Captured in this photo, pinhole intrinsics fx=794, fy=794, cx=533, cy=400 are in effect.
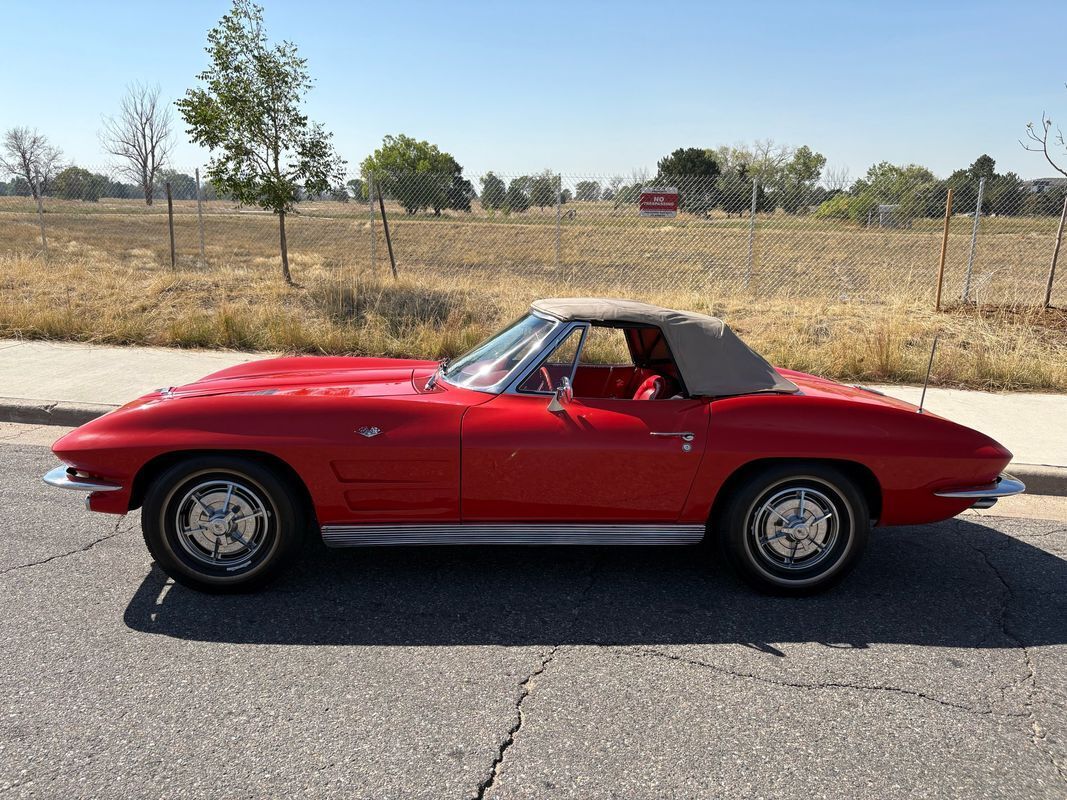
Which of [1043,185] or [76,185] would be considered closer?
[1043,185]

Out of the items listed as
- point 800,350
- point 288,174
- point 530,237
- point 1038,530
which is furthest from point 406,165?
point 1038,530

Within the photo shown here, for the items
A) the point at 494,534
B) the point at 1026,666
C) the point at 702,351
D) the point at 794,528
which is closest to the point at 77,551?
the point at 494,534

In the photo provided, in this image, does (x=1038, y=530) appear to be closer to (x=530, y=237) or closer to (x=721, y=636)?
(x=721, y=636)

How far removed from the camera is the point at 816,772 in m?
2.51

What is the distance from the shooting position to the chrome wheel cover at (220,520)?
3467mm

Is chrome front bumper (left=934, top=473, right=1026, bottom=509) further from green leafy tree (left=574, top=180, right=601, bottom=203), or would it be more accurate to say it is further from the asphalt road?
green leafy tree (left=574, top=180, right=601, bottom=203)

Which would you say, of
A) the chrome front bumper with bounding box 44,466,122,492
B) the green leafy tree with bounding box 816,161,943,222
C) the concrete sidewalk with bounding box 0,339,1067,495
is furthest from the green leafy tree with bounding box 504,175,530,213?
the chrome front bumper with bounding box 44,466,122,492

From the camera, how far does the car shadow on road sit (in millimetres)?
3324

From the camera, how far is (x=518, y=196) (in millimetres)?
16672

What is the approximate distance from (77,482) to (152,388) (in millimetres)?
3891

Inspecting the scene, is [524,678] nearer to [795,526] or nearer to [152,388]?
[795,526]

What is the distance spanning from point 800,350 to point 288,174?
7.70 metres

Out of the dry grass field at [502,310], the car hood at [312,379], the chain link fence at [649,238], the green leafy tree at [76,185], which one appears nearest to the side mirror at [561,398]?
the car hood at [312,379]

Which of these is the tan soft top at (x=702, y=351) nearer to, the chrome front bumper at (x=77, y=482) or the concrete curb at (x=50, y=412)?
the chrome front bumper at (x=77, y=482)
